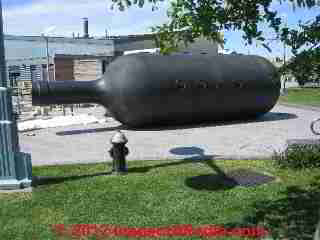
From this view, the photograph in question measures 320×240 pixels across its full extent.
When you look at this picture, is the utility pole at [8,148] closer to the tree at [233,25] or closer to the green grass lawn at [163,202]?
the green grass lawn at [163,202]

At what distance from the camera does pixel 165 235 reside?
444 centimetres

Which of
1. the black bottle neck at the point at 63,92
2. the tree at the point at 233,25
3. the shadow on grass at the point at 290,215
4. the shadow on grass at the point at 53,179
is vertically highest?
the tree at the point at 233,25

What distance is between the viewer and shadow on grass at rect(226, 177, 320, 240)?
4383 millimetres

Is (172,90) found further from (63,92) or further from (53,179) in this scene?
(53,179)

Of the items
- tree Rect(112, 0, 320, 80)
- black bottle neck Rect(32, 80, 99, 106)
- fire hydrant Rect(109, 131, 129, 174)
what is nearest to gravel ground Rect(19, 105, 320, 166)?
black bottle neck Rect(32, 80, 99, 106)

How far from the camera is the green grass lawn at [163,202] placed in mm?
4734

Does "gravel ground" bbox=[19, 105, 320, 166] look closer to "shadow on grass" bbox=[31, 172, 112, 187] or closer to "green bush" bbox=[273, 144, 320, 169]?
"green bush" bbox=[273, 144, 320, 169]

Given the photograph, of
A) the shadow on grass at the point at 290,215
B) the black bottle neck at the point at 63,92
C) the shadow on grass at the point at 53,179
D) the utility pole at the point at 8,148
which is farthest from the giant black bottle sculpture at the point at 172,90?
the shadow on grass at the point at 290,215

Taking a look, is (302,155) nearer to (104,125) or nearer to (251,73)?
(251,73)

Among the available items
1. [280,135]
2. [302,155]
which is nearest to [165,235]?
[302,155]

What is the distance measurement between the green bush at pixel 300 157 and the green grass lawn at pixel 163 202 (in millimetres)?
232

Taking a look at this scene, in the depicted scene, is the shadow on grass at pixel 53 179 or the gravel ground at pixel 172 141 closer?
the shadow on grass at pixel 53 179

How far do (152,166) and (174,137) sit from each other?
10.4 ft

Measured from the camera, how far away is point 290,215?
15.9 feet
